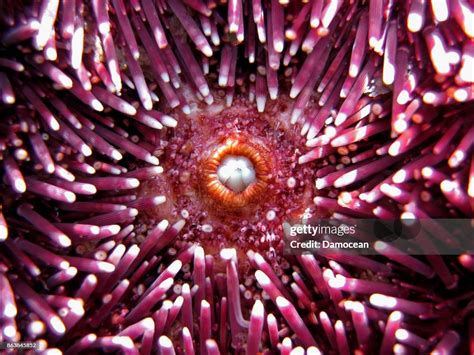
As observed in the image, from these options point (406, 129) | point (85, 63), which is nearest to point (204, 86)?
point (85, 63)

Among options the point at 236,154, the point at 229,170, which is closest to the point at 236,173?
the point at 229,170

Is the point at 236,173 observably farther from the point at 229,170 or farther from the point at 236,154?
the point at 236,154

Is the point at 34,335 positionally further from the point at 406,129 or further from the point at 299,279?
the point at 406,129

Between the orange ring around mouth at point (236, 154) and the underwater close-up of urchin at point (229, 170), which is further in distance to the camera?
the orange ring around mouth at point (236, 154)

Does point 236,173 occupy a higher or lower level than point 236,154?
lower
